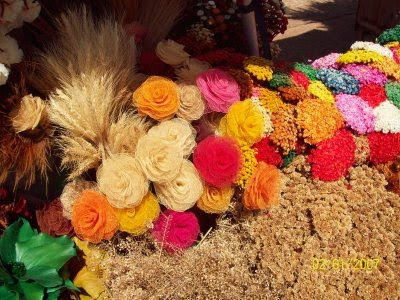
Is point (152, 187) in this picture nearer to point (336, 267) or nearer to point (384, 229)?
point (336, 267)

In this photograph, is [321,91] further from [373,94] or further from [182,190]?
[182,190]

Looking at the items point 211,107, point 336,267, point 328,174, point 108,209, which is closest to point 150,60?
point 211,107

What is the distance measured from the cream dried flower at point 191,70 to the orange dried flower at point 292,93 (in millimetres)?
292

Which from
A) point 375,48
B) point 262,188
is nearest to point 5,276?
point 262,188

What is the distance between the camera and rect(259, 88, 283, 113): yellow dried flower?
1709 mm

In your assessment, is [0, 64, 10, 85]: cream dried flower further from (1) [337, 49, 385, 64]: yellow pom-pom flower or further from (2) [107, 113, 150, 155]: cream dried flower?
(1) [337, 49, 385, 64]: yellow pom-pom flower

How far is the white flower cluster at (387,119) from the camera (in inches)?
71.1

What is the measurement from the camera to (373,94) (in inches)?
74.9

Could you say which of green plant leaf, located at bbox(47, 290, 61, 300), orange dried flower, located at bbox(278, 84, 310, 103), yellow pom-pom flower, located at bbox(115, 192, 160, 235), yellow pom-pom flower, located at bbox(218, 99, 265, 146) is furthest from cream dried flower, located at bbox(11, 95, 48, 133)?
orange dried flower, located at bbox(278, 84, 310, 103)

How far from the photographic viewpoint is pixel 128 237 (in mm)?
1534

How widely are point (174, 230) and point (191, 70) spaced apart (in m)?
0.54

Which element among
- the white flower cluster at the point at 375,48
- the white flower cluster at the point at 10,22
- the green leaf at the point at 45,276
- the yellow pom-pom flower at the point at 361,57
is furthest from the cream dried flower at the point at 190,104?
the white flower cluster at the point at 375,48

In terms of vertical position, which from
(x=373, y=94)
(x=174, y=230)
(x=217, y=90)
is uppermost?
(x=217, y=90)

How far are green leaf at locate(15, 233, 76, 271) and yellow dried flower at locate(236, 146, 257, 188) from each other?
0.57 meters
